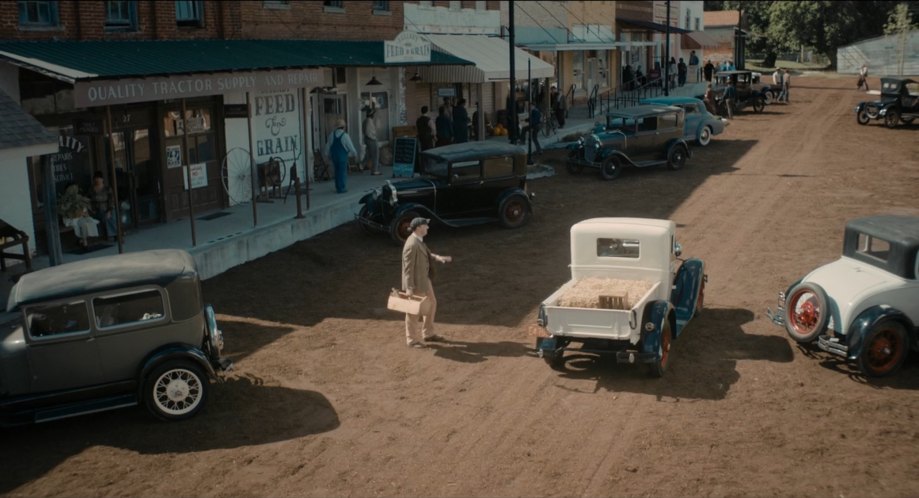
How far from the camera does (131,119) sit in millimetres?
17344

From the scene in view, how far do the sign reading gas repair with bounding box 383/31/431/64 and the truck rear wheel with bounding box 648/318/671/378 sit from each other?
1415 cm

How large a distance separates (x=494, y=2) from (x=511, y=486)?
28135mm

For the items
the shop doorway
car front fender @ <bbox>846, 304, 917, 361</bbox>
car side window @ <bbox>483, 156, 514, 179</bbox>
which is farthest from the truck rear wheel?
the shop doorway

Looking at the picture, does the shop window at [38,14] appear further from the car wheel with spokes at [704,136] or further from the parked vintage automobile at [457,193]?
the car wheel with spokes at [704,136]

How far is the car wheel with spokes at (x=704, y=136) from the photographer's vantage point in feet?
101

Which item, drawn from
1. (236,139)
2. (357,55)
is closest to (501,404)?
(236,139)

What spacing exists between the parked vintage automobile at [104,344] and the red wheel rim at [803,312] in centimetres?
699

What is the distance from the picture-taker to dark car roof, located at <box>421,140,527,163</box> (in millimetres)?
18125

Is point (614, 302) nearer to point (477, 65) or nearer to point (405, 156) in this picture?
point (405, 156)

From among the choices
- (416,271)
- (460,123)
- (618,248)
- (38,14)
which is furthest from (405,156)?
(618,248)

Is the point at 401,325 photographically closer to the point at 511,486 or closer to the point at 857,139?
the point at 511,486

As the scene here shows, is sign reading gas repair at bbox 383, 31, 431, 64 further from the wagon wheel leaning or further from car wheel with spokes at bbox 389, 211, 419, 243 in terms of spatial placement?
car wheel with spokes at bbox 389, 211, 419, 243

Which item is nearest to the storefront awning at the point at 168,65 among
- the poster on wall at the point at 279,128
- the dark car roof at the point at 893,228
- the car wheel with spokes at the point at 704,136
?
the poster on wall at the point at 279,128

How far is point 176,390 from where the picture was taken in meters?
9.69
